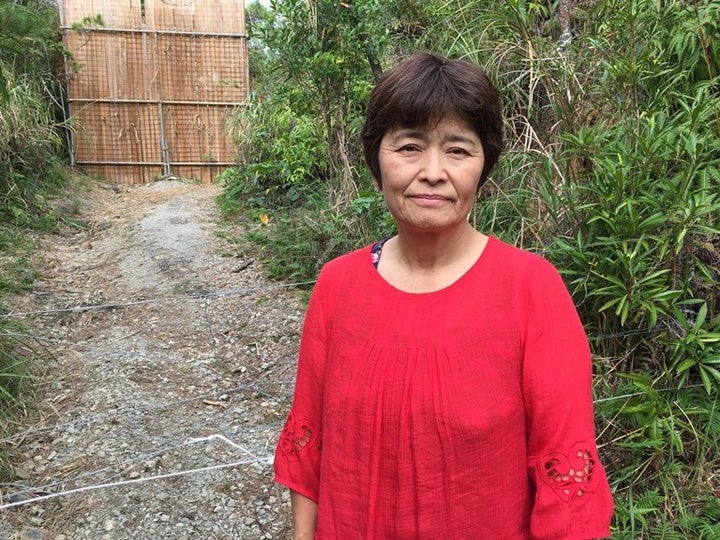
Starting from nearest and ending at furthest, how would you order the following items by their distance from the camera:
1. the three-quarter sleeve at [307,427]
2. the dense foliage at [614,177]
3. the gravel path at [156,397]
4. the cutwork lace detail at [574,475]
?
the cutwork lace detail at [574,475], the three-quarter sleeve at [307,427], the dense foliage at [614,177], the gravel path at [156,397]

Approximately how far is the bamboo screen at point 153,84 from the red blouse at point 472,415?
25.4 ft

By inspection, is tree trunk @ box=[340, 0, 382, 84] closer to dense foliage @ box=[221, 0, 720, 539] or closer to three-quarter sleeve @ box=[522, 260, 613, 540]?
dense foliage @ box=[221, 0, 720, 539]

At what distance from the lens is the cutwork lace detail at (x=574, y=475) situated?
3.11 ft

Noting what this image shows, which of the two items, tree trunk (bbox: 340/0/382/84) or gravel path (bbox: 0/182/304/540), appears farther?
tree trunk (bbox: 340/0/382/84)

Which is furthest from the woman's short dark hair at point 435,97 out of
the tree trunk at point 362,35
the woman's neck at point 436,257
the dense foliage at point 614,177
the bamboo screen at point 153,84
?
the bamboo screen at point 153,84

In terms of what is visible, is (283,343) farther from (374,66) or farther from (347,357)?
(347,357)

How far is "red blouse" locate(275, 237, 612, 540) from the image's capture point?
37.8 inches

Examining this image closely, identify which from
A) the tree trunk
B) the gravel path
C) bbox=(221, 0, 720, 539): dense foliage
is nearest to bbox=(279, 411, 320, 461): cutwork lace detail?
the gravel path

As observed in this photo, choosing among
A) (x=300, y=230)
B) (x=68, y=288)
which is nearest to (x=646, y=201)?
(x=300, y=230)

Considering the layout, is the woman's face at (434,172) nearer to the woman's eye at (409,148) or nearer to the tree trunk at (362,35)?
the woman's eye at (409,148)

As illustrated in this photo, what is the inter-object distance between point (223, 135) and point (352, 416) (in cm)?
807

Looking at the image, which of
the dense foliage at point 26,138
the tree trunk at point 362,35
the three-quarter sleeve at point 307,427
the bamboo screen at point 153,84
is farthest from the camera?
the bamboo screen at point 153,84

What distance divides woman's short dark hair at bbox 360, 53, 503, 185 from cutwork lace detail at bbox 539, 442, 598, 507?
1.59 ft

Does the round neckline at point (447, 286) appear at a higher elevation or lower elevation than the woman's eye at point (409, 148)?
lower
